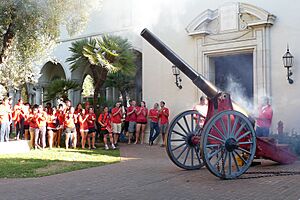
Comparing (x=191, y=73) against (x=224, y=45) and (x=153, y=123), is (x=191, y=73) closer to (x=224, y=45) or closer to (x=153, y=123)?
(x=224, y=45)

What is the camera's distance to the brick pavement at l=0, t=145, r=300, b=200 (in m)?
5.99

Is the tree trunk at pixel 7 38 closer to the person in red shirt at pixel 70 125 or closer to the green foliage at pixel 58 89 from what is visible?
the person in red shirt at pixel 70 125

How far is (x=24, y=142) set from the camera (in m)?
12.0

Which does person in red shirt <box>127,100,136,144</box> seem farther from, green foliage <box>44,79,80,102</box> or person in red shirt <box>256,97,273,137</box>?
person in red shirt <box>256,97,273,137</box>

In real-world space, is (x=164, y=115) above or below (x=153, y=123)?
above

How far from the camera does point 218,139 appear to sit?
705cm

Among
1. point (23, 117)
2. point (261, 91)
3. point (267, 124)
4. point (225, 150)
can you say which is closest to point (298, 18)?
point (261, 91)

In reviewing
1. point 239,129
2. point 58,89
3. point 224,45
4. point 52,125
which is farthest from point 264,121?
point 58,89

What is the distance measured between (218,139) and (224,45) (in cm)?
665

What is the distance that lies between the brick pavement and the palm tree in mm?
5750

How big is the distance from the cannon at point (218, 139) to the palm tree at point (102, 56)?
5972 mm

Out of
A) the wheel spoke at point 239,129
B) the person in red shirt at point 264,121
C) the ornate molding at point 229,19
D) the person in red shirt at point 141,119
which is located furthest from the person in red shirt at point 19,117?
the wheel spoke at point 239,129

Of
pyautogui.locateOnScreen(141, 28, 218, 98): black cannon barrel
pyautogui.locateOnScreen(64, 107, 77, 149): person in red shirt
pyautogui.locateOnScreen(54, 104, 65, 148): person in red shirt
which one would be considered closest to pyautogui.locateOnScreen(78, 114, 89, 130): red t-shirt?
pyautogui.locateOnScreen(64, 107, 77, 149): person in red shirt

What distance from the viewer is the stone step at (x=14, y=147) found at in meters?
11.4
